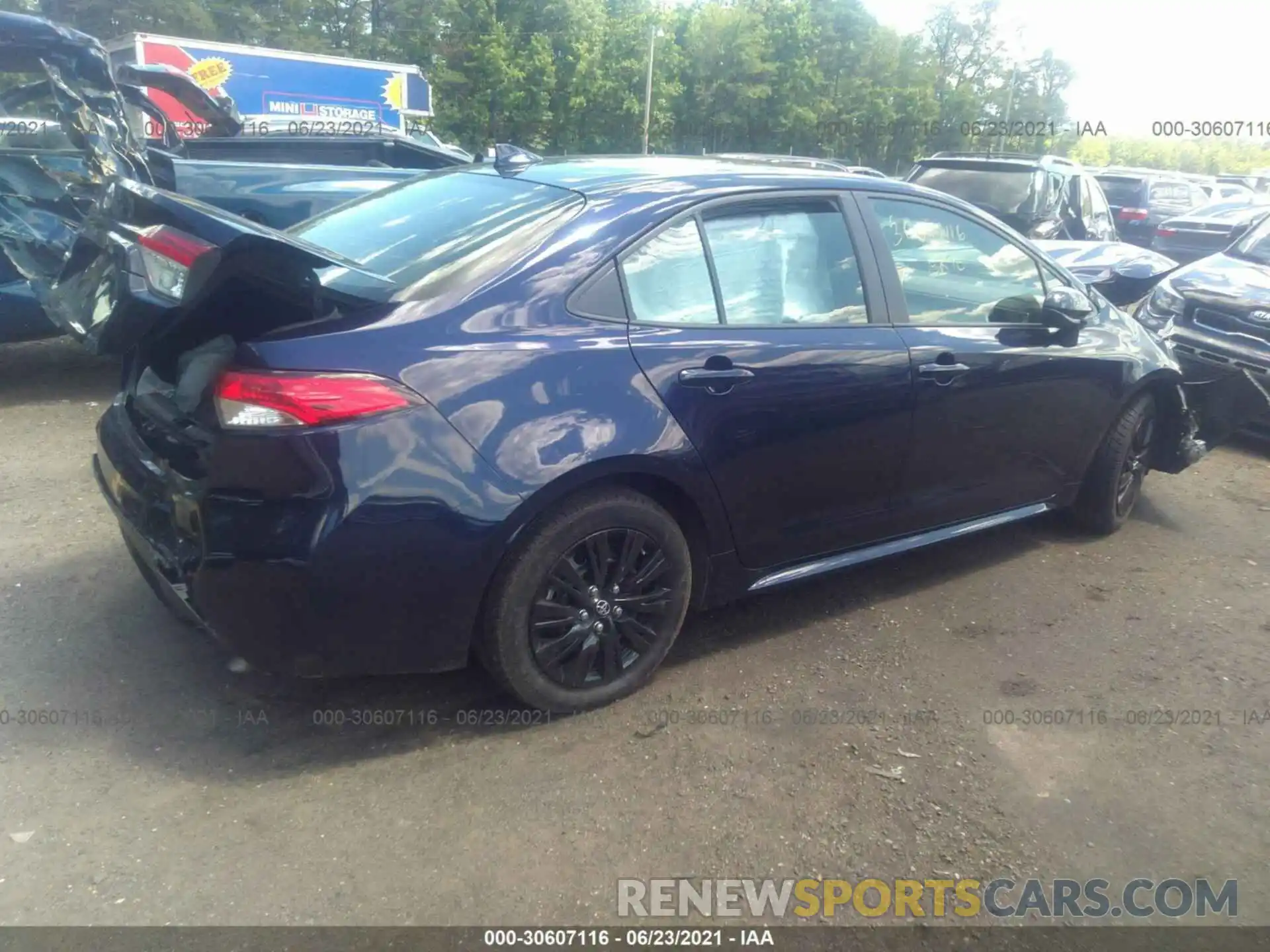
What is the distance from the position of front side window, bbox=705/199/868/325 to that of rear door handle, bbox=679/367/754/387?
0.64 ft

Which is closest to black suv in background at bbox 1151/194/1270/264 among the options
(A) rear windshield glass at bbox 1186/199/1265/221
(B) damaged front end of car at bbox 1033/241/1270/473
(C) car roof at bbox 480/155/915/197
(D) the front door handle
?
(A) rear windshield glass at bbox 1186/199/1265/221

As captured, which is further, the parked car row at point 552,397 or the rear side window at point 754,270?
the rear side window at point 754,270

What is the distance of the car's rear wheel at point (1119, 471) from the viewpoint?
475 centimetres

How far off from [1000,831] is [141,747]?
2.45 meters

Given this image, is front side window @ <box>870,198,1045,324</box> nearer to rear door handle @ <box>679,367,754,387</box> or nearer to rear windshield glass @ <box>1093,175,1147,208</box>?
rear door handle @ <box>679,367,754,387</box>

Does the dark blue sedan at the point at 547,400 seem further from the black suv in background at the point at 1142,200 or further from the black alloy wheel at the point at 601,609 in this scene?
the black suv in background at the point at 1142,200

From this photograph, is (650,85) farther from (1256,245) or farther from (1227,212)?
(1256,245)

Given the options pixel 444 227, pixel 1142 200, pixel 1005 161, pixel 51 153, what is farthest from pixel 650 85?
pixel 444 227

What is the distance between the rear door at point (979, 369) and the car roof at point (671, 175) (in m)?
0.22

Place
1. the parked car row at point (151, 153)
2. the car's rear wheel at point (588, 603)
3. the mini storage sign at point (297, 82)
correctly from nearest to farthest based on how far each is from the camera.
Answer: the car's rear wheel at point (588, 603) < the parked car row at point (151, 153) < the mini storage sign at point (297, 82)

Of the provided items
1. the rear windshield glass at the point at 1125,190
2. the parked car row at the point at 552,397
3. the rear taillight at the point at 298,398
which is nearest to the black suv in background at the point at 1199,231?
the rear windshield glass at the point at 1125,190

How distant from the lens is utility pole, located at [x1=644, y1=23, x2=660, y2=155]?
111 ft

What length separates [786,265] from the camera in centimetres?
358

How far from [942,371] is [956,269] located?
2.00 feet
